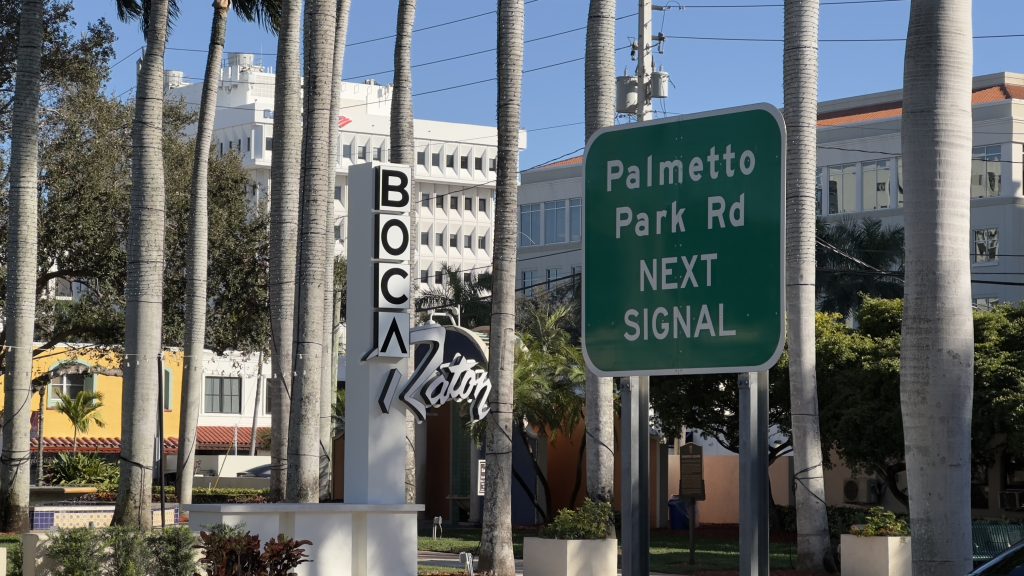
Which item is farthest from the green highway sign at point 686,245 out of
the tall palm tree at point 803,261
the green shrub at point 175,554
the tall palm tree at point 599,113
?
the tall palm tree at point 803,261

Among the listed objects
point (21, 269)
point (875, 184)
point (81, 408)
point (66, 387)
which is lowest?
point (81, 408)

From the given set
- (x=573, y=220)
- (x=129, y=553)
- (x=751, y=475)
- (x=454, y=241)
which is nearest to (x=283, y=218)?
(x=129, y=553)

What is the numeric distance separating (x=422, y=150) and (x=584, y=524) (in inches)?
4234

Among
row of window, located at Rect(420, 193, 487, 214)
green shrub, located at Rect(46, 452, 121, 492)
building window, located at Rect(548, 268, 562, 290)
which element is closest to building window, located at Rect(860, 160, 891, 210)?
building window, located at Rect(548, 268, 562, 290)

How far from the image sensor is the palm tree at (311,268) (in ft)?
70.9

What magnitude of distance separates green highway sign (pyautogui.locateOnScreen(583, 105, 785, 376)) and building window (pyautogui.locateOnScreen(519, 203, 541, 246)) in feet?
235

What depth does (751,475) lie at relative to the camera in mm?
5266

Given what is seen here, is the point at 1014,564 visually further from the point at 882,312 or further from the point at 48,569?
the point at 882,312

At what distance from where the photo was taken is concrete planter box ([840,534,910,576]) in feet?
66.7

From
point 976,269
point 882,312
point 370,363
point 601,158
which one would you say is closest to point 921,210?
point 601,158

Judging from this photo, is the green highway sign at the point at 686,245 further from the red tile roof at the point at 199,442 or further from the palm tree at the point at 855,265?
the red tile roof at the point at 199,442

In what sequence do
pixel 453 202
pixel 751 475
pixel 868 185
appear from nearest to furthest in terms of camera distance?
pixel 751 475, pixel 868 185, pixel 453 202

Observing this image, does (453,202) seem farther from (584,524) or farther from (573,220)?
(584,524)

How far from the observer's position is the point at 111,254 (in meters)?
32.5
